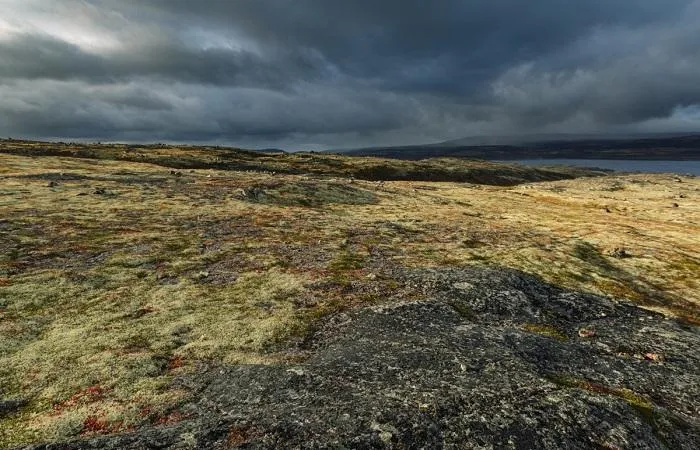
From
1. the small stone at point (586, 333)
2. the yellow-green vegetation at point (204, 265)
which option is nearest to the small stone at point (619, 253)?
the yellow-green vegetation at point (204, 265)

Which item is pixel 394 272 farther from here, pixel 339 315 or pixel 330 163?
pixel 330 163

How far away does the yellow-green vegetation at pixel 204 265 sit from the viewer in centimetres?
2031

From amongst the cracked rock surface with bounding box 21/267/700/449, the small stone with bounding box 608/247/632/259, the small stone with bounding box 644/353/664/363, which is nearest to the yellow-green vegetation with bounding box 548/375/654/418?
the cracked rock surface with bounding box 21/267/700/449

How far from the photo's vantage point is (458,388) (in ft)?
61.6

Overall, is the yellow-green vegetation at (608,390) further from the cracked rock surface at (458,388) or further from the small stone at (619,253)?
the small stone at (619,253)

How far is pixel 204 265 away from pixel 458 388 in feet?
77.7

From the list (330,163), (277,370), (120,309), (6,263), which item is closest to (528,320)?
(277,370)

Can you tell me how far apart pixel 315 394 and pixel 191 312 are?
12.1 m

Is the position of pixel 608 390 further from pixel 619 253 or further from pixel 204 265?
pixel 619 253

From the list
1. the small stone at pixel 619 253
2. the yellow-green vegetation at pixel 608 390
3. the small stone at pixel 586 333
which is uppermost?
the yellow-green vegetation at pixel 608 390

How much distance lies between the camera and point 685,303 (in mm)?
38500

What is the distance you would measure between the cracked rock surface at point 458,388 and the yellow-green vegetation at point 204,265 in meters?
1.97

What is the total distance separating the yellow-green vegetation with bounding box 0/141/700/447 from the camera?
66.6ft

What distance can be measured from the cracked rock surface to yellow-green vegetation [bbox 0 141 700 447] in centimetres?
197
